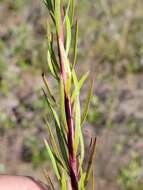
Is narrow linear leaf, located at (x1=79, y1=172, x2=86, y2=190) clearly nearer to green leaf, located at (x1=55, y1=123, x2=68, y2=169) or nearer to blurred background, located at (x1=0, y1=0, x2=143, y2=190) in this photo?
green leaf, located at (x1=55, y1=123, x2=68, y2=169)

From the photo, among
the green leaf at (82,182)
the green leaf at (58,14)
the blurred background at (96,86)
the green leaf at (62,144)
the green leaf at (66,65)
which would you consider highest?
the green leaf at (58,14)

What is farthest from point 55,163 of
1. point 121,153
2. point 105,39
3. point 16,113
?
point 105,39

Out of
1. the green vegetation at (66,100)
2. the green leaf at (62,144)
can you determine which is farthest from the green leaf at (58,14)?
the green leaf at (62,144)

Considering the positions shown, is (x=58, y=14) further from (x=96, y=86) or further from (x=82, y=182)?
(x=96, y=86)

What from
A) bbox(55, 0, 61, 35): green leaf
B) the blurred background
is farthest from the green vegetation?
the blurred background

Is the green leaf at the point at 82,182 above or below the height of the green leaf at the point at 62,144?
below

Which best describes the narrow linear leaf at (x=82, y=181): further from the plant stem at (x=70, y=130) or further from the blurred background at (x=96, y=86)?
the blurred background at (x=96, y=86)

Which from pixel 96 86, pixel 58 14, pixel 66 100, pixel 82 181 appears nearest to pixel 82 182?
pixel 82 181

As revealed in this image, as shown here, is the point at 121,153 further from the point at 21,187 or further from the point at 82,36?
the point at 21,187
